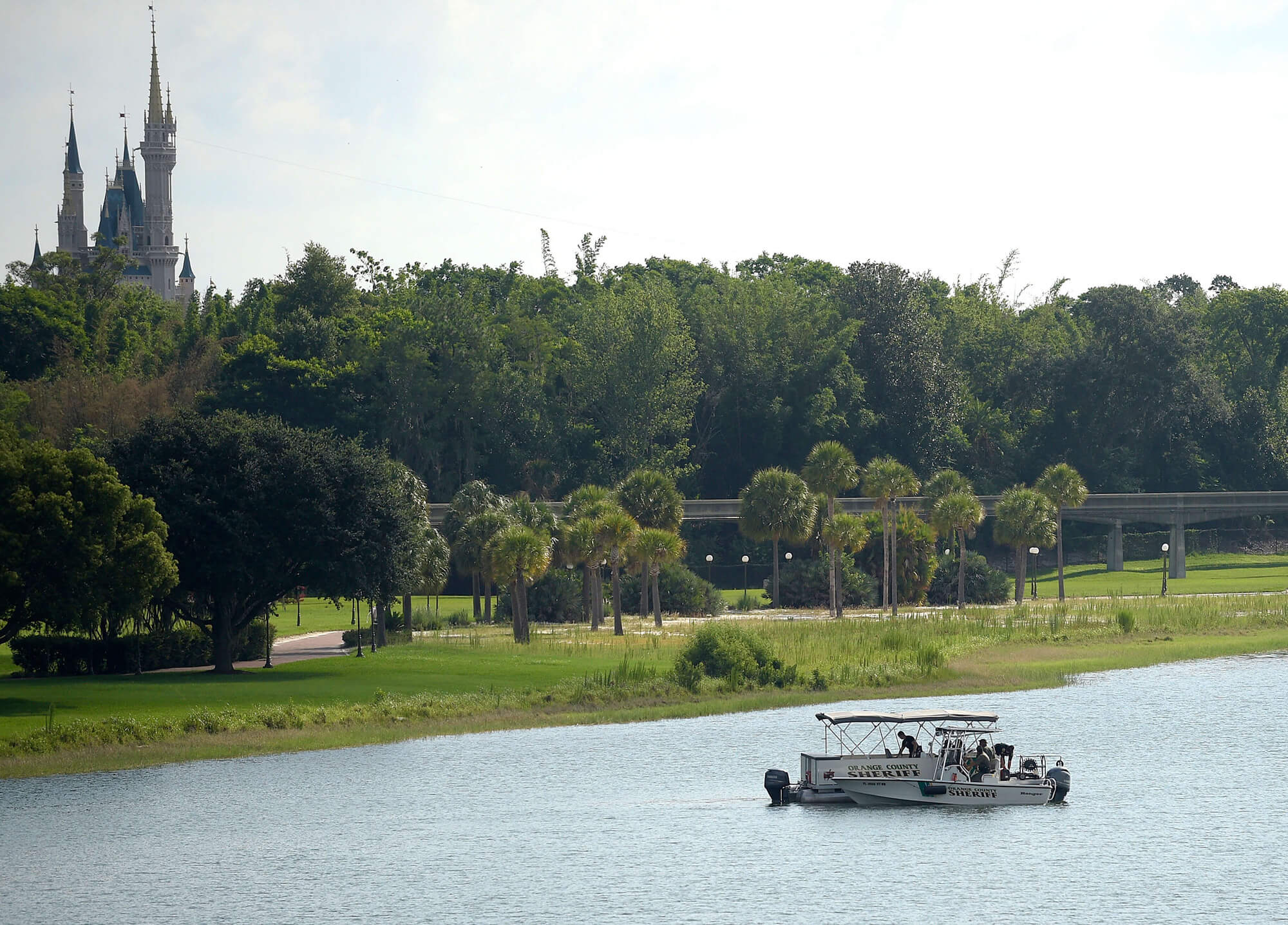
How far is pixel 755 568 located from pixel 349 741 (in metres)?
79.2

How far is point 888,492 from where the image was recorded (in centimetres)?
10356

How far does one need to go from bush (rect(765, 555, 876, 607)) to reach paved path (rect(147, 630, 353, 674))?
33.9 m

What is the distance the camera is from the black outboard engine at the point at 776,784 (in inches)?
1834

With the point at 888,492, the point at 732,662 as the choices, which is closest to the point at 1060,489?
the point at 888,492

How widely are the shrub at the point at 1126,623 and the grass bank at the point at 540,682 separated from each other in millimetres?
82

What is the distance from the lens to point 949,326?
552 ft

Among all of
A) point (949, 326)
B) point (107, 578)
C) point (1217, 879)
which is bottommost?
point (1217, 879)

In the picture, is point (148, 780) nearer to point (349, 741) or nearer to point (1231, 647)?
point (349, 741)

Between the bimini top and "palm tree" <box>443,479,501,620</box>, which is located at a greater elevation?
"palm tree" <box>443,479,501,620</box>

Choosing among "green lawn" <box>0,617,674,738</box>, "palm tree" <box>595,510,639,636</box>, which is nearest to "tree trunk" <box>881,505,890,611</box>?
"palm tree" <box>595,510,639,636</box>

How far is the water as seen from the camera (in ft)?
122

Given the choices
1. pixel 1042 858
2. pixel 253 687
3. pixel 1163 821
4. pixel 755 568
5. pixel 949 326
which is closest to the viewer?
pixel 1042 858

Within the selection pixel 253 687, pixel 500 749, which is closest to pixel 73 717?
pixel 253 687

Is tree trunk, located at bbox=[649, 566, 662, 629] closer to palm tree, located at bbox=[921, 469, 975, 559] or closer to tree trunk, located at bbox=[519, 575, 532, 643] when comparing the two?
tree trunk, located at bbox=[519, 575, 532, 643]
